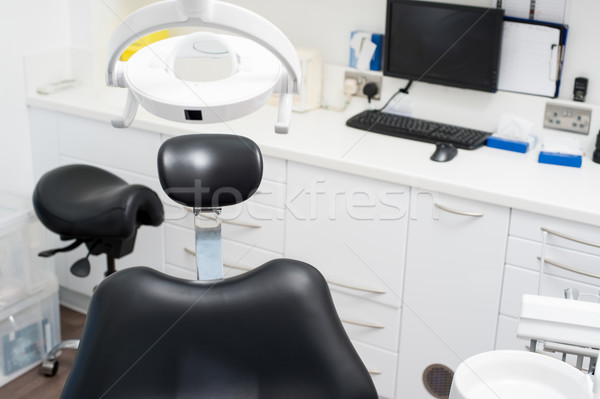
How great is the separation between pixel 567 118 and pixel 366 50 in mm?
776

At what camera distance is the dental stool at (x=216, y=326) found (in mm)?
1503

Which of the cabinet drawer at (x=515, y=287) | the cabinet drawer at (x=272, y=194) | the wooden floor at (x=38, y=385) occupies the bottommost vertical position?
the wooden floor at (x=38, y=385)

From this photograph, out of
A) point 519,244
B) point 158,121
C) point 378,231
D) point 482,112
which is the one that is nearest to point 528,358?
point 519,244

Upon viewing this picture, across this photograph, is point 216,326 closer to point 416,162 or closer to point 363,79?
point 416,162

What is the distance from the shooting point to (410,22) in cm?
274

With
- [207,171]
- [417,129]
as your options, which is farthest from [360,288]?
[207,171]

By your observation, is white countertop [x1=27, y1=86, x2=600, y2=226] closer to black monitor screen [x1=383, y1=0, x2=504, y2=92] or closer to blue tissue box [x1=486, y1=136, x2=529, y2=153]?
blue tissue box [x1=486, y1=136, x2=529, y2=153]

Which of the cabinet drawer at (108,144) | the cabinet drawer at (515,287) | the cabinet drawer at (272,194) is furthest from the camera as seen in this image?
the cabinet drawer at (108,144)

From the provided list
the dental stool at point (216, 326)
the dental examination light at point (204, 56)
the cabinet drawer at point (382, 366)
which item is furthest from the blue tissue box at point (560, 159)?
the dental examination light at point (204, 56)

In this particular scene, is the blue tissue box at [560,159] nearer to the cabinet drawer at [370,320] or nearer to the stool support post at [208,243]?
the cabinet drawer at [370,320]

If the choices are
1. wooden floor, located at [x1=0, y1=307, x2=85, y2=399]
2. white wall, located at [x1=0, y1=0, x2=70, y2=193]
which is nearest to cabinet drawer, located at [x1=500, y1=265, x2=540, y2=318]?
wooden floor, located at [x1=0, y1=307, x2=85, y2=399]

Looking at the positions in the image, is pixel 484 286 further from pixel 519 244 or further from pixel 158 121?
pixel 158 121

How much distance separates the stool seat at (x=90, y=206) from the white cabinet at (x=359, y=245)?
50 cm

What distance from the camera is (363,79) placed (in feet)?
9.66
